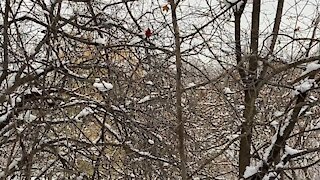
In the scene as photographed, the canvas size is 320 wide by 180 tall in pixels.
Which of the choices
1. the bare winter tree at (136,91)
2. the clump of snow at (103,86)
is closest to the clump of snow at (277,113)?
the bare winter tree at (136,91)

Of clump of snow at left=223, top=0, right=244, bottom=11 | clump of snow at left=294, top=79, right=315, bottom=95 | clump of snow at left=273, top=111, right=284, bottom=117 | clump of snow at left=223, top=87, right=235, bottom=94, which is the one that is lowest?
clump of snow at left=223, top=87, right=235, bottom=94

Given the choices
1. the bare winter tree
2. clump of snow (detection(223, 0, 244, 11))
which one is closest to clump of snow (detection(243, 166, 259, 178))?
the bare winter tree

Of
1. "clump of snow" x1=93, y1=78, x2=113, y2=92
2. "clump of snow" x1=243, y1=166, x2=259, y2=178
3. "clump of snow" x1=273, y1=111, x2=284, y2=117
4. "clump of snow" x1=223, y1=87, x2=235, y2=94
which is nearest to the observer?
"clump of snow" x1=223, y1=87, x2=235, y2=94

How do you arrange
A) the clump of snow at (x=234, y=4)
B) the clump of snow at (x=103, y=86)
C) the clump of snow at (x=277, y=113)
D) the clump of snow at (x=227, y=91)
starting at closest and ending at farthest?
1. the clump of snow at (x=227, y=91)
2. the clump of snow at (x=103, y=86)
3. the clump of snow at (x=277, y=113)
4. the clump of snow at (x=234, y=4)

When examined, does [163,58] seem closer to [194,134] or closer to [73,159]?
[194,134]

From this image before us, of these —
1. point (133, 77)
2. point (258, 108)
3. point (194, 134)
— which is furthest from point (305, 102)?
point (133, 77)

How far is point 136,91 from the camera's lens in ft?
11.4

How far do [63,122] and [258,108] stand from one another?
130cm

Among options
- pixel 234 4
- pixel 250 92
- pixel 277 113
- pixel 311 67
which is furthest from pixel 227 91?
pixel 234 4

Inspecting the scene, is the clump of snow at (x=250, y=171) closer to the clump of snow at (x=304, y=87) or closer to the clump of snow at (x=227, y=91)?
the clump of snow at (x=304, y=87)

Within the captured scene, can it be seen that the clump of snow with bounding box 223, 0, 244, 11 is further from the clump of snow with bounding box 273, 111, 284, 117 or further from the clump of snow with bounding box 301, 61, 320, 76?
the clump of snow with bounding box 273, 111, 284, 117

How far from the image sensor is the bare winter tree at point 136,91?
3268 mm

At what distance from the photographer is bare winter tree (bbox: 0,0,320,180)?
327 centimetres

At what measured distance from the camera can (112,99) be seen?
3.30 meters
